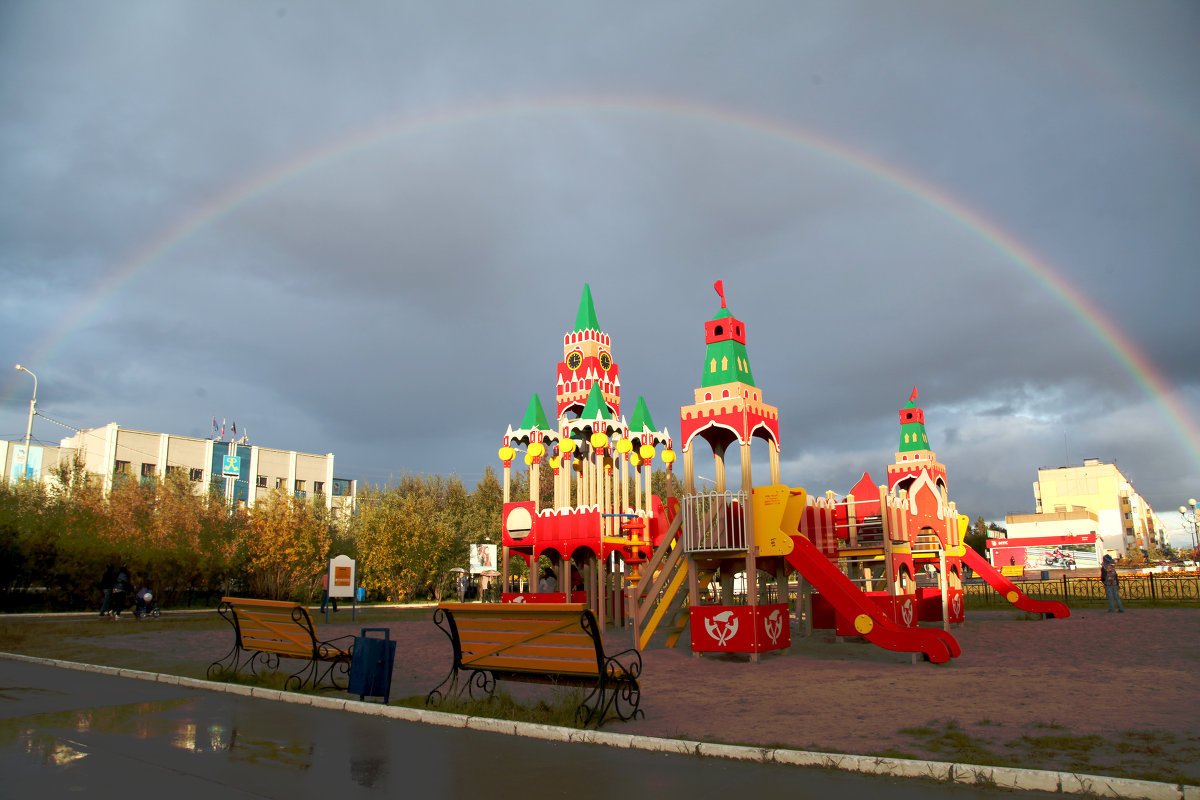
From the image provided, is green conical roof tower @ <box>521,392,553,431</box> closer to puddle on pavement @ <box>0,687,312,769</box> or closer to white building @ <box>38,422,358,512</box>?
puddle on pavement @ <box>0,687,312,769</box>

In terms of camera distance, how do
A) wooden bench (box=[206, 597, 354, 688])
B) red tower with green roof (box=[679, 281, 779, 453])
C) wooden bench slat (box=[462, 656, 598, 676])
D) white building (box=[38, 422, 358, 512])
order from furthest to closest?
white building (box=[38, 422, 358, 512])
red tower with green roof (box=[679, 281, 779, 453])
wooden bench (box=[206, 597, 354, 688])
wooden bench slat (box=[462, 656, 598, 676])

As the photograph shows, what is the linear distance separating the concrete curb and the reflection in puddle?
145 centimetres

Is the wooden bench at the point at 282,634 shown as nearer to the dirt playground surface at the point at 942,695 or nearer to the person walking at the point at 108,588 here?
the dirt playground surface at the point at 942,695

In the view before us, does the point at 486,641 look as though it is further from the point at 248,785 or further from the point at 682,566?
the point at 682,566

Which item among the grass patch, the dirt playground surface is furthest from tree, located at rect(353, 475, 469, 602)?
the grass patch

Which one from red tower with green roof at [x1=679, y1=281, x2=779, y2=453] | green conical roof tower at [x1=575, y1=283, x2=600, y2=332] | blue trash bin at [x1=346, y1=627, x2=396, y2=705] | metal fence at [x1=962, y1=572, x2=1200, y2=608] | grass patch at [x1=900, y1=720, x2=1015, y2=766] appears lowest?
metal fence at [x1=962, y1=572, x2=1200, y2=608]

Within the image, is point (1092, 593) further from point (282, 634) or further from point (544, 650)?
point (282, 634)

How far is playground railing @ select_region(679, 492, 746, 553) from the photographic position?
16484 millimetres

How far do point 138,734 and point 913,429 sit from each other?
3054 cm

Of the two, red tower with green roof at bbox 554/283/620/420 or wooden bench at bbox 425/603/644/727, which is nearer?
wooden bench at bbox 425/603/644/727

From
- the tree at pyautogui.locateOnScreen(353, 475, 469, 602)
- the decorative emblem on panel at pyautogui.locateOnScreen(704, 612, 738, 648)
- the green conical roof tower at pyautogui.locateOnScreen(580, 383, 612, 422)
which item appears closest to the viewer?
the decorative emblem on panel at pyautogui.locateOnScreen(704, 612, 738, 648)

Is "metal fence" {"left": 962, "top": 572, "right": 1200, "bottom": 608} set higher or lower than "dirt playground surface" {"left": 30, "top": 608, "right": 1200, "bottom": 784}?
lower

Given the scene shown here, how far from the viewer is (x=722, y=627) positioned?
15.8m

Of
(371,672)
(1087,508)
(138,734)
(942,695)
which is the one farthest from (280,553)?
(1087,508)
